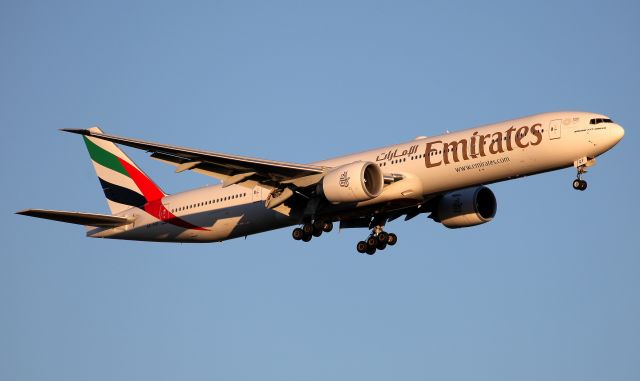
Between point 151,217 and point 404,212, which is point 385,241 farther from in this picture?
point 151,217

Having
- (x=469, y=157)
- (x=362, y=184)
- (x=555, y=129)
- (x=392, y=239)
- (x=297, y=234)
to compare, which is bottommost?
(x=297, y=234)

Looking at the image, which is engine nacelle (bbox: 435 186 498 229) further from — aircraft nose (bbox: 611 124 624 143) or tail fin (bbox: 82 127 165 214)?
tail fin (bbox: 82 127 165 214)

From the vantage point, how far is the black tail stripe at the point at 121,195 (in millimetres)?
58125

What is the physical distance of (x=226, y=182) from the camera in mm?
49000

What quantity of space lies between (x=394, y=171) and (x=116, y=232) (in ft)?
50.7

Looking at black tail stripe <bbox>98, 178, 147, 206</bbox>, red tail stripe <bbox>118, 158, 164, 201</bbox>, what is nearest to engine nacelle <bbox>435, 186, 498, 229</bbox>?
red tail stripe <bbox>118, 158, 164, 201</bbox>

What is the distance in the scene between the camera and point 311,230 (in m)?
50.3

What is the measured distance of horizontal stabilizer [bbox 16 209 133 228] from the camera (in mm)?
49875

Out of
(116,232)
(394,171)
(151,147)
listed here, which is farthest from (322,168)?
(116,232)

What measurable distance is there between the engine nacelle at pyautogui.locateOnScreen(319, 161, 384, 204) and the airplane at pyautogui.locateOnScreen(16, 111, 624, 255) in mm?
41

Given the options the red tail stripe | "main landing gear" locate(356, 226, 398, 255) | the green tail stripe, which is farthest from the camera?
the green tail stripe

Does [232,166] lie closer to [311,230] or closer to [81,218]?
[311,230]

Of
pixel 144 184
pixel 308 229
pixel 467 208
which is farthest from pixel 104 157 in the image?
pixel 467 208

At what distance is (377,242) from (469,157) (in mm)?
7592
